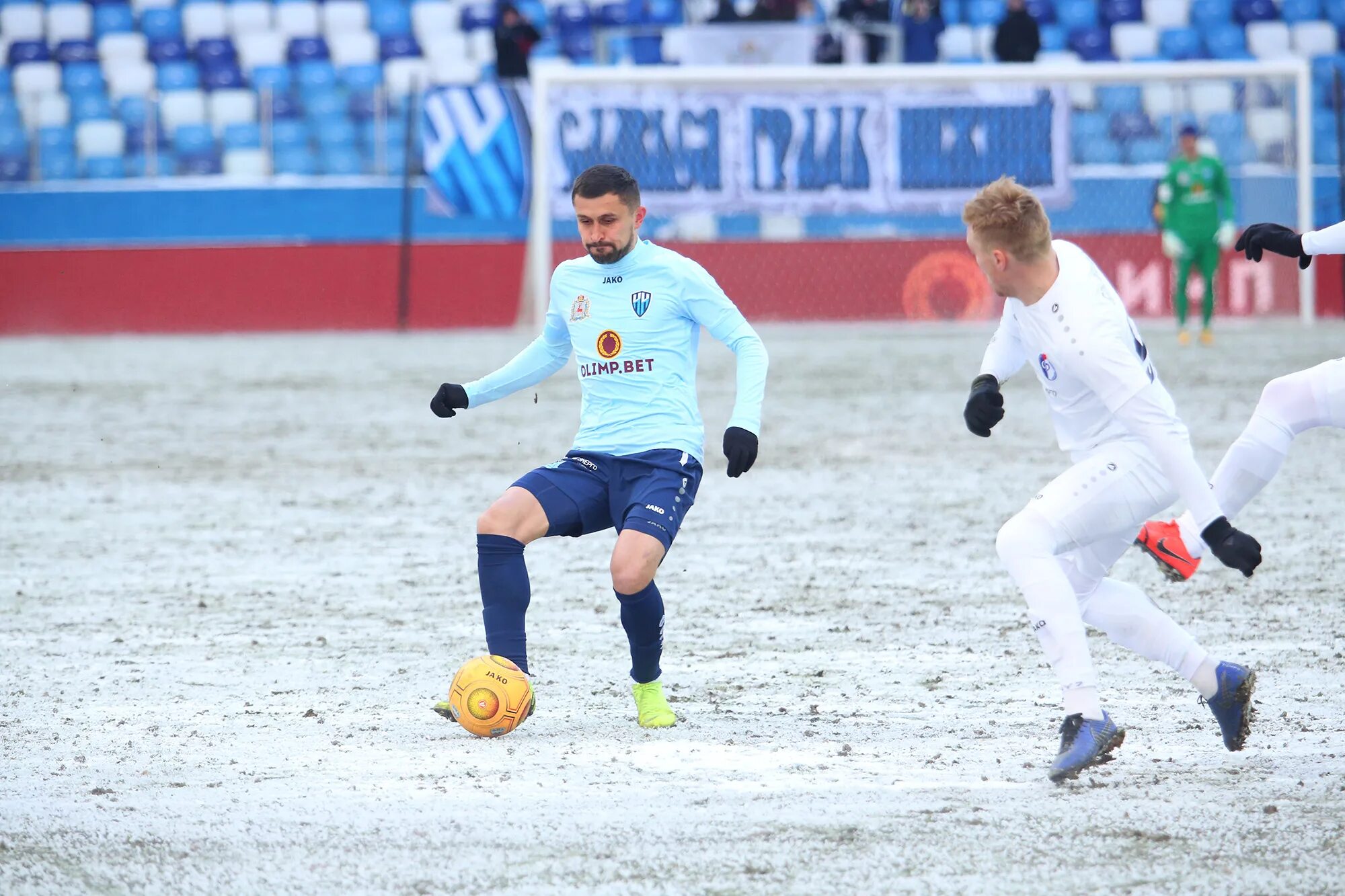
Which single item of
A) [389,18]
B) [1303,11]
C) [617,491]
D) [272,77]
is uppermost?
[389,18]

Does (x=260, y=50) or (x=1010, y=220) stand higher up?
(x=260, y=50)

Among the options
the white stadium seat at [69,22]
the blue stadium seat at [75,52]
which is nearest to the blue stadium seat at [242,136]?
the blue stadium seat at [75,52]

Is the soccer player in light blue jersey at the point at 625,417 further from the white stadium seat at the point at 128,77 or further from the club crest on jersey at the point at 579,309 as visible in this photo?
the white stadium seat at the point at 128,77

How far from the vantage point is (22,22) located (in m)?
23.3

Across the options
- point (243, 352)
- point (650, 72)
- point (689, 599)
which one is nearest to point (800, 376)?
point (650, 72)

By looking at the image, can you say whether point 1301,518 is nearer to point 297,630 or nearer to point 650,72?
point 297,630

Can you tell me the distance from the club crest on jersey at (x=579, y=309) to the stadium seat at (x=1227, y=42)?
20.2 m

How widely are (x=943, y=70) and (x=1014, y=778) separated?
49.9 feet

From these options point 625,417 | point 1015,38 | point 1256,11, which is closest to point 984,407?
point 625,417

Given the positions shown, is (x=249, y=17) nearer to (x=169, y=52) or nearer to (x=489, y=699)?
(x=169, y=52)

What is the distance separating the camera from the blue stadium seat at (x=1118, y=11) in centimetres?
2416

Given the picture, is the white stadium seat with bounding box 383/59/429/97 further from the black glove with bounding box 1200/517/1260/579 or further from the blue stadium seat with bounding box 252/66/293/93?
the black glove with bounding box 1200/517/1260/579

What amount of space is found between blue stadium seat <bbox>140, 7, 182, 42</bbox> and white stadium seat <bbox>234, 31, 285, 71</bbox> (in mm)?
904

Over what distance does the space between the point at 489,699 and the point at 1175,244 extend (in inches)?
542
